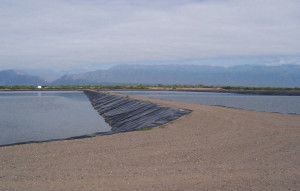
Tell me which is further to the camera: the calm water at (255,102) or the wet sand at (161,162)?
the calm water at (255,102)

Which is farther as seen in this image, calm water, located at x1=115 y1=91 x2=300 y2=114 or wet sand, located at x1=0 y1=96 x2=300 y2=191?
calm water, located at x1=115 y1=91 x2=300 y2=114

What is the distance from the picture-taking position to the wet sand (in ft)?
21.7

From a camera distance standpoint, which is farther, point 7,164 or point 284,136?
point 284,136

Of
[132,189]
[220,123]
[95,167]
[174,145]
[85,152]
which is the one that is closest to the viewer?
[132,189]

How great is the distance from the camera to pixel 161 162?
8.17 metres

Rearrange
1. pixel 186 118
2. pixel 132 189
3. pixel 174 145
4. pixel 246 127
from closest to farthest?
pixel 132 189, pixel 174 145, pixel 246 127, pixel 186 118

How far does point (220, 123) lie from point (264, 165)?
682 centimetres

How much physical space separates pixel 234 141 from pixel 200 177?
397cm

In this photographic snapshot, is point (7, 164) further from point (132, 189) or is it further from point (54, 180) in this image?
point (132, 189)

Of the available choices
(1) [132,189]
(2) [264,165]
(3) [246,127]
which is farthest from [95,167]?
(3) [246,127]

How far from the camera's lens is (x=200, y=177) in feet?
22.9

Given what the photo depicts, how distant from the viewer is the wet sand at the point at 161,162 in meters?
6.62

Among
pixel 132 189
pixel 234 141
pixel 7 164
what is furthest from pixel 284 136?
pixel 7 164

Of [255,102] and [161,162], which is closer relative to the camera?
[161,162]
